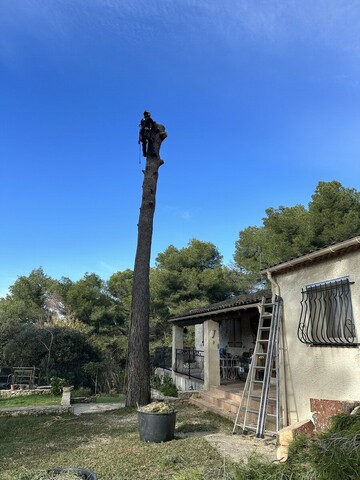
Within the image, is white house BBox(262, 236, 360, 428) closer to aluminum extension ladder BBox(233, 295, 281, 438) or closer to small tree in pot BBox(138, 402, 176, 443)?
aluminum extension ladder BBox(233, 295, 281, 438)

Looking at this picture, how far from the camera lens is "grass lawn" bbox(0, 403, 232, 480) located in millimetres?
4363

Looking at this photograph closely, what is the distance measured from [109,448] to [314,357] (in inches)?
153

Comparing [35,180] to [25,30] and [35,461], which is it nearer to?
[25,30]

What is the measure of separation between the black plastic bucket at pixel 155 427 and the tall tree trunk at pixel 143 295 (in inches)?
139

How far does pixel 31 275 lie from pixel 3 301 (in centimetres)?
326

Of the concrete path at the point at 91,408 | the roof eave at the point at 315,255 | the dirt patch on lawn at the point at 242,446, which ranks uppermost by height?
the roof eave at the point at 315,255

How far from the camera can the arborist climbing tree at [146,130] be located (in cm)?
1104

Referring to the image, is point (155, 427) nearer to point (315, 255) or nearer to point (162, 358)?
point (315, 255)

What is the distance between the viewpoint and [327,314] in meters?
6.11

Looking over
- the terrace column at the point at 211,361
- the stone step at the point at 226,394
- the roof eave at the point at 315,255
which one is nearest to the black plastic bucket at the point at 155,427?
the stone step at the point at 226,394

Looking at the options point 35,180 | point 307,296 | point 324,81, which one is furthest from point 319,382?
point 35,180

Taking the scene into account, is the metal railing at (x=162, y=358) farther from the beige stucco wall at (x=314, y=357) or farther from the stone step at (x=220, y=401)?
the beige stucco wall at (x=314, y=357)

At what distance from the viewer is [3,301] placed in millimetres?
28531

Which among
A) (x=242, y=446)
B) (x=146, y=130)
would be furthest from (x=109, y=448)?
(x=146, y=130)
